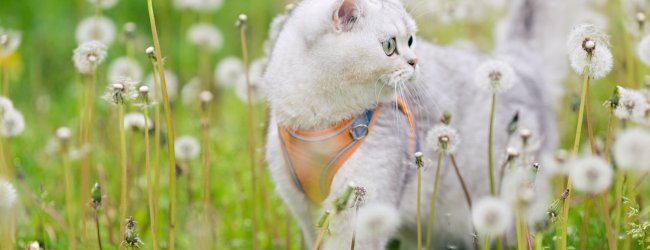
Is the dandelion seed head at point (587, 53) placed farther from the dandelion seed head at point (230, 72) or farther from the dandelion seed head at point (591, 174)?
the dandelion seed head at point (230, 72)

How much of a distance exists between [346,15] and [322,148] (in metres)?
0.45

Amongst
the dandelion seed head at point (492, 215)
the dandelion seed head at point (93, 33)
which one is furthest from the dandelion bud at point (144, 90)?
the dandelion seed head at point (93, 33)

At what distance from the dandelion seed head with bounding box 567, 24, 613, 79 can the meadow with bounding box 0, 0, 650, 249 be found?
0.07 meters

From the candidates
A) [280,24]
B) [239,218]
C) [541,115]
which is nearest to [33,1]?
[239,218]

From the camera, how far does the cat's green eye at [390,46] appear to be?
2.48 metres

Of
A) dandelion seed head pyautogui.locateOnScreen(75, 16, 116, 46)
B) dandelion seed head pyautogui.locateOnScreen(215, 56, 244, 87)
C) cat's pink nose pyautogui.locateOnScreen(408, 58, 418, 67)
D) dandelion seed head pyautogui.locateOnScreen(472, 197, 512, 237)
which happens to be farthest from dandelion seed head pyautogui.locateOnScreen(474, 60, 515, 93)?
dandelion seed head pyautogui.locateOnScreen(215, 56, 244, 87)

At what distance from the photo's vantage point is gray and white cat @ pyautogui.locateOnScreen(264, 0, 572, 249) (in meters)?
2.50

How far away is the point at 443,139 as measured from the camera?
7.41 feet

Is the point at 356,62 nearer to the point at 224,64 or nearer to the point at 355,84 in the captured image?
the point at 355,84

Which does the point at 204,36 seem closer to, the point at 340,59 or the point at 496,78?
the point at 340,59

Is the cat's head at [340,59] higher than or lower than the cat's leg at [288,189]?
higher

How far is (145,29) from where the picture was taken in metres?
6.07

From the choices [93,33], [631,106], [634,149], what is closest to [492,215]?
[634,149]

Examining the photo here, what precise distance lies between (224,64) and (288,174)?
172cm
